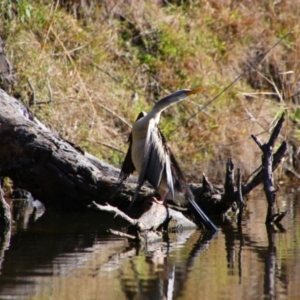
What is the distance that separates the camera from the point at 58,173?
7.09 m

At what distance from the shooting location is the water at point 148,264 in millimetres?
4477

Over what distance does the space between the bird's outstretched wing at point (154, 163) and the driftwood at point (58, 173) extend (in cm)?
51

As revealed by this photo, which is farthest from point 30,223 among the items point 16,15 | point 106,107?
point 16,15

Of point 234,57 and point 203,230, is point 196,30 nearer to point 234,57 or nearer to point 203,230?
point 234,57

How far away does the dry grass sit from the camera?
9.63 metres

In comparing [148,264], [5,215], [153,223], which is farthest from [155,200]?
[148,264]

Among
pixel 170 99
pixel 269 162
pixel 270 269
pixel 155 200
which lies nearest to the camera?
pixel 270 269

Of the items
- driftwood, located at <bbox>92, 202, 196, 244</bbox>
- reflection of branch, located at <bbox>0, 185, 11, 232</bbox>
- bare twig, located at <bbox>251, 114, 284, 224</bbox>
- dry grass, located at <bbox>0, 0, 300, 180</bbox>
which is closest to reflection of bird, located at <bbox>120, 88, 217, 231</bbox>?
driftwood, located at <bbox>92, 202, 196, 244</bbox>

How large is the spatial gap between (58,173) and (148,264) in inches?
83.9

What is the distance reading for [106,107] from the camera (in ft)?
33.2

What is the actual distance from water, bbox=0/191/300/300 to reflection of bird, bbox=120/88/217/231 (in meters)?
0.37

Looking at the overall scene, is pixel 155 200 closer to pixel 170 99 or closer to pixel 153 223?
pixel 153 223

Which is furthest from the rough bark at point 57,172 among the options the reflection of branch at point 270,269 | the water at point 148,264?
the reflection of branch at point 270,269

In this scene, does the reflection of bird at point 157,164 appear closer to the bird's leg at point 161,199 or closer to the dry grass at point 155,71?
the bird's leg at point 161,199
